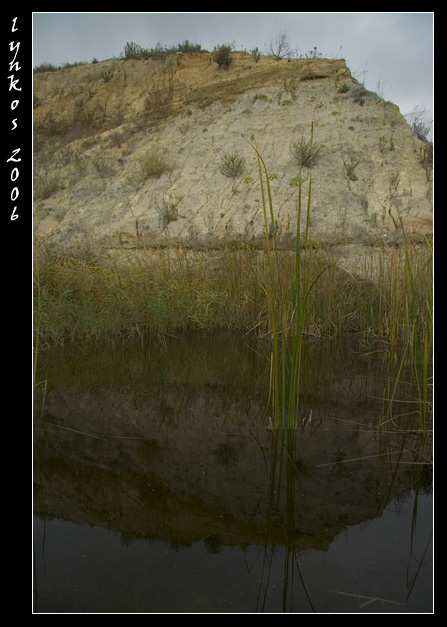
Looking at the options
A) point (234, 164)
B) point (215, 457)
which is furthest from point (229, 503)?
point (234, 164)

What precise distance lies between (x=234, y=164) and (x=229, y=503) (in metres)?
8.05

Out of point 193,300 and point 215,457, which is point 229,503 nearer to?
point 215,457

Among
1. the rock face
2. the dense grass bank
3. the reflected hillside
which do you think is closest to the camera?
the reflected hillside

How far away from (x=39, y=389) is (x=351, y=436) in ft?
6.19

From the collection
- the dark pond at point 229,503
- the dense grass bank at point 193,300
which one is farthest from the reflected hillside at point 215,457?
the dense grass bank at point 193,300

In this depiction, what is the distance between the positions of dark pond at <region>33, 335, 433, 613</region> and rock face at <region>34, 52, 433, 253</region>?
4616mm

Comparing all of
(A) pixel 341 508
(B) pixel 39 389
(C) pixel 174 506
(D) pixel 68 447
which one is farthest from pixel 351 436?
(B) pixel 39 389

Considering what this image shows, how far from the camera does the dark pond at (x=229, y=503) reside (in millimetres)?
1108

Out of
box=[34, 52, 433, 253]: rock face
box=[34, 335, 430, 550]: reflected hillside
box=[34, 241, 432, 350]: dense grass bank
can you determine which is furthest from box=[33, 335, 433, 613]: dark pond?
box=[34, 52, 433, 253]: rock face

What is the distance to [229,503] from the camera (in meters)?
1.47

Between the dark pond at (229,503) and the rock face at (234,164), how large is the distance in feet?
15.1

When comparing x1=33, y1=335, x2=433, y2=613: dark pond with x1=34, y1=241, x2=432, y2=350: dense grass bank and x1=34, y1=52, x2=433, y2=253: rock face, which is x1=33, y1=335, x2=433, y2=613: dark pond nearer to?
x1=34, y1=241, x2=432, y2=350: dense grass bank

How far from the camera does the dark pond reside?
3.64ft

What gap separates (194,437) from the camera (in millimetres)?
1999
